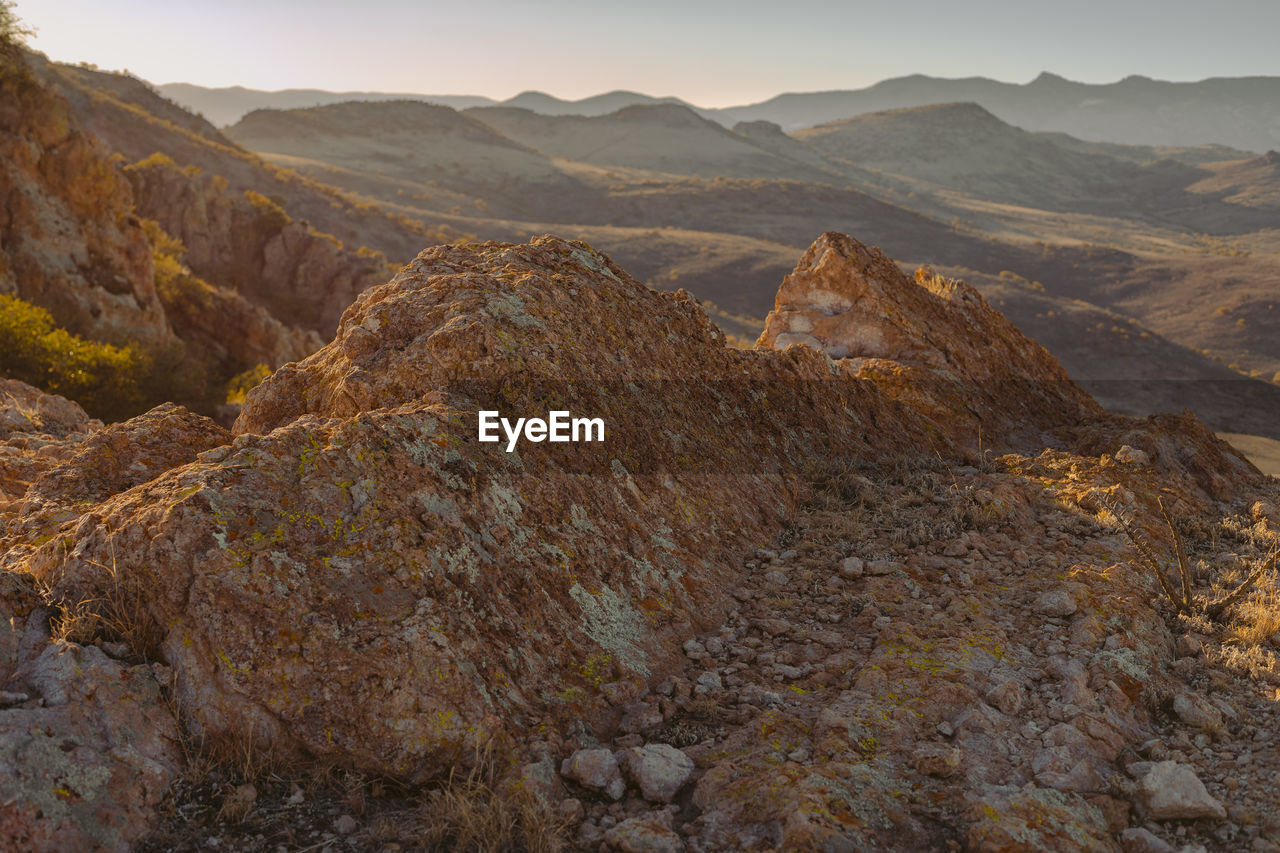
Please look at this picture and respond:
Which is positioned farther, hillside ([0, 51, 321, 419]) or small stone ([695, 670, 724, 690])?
hillside ([0, 51, 321, 419])

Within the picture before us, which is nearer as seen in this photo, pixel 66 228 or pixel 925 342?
pixel 925 342

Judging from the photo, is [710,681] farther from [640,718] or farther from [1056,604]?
[1056,604]

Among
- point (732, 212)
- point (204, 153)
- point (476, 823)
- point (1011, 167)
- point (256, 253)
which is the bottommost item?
point (476, 823)

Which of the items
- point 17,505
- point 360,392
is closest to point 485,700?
point 360,392

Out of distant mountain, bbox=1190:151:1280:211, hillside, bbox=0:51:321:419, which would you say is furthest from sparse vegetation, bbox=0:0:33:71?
distant mountain, bbox=1190:151:1280:211

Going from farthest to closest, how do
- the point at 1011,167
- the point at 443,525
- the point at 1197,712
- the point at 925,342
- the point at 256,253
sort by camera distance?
1. the point at 1011,167
2. the point at 256,253
3. the point at 925,342
4. the point at 443,525
5. the point at 1197,712

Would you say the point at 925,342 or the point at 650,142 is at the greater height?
the point at 650,142

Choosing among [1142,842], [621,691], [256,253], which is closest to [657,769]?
[621,691]

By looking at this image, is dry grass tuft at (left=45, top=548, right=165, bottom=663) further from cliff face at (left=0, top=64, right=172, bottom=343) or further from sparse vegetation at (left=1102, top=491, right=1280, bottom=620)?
cliff face at (left=0, top=64, right=172, bottom=343)

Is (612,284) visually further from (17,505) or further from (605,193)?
(605,193)
